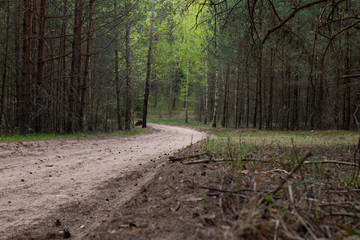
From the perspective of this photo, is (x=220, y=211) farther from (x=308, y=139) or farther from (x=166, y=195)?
(x=308, y=139)

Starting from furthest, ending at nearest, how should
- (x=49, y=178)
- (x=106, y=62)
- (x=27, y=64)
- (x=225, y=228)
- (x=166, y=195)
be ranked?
(x=106, y=62), (x=27, y=64), (x=49, y=178), (x=166, y=195), (x=225, y=228)

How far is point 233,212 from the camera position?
1715 mm

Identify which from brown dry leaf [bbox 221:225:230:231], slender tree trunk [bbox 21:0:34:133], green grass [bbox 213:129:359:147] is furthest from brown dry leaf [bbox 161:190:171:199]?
slender tree trunk [bbox 21:0:34:133]

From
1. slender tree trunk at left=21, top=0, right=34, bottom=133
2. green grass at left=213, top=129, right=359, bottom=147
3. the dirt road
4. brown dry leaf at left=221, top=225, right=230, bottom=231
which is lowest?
the dirt road

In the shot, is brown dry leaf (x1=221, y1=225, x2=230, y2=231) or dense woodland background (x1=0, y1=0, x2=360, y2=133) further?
dense woodland background (x1=0, y1=0, x2=360, y2=133)

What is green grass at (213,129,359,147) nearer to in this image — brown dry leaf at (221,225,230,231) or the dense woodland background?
the dense woodland background

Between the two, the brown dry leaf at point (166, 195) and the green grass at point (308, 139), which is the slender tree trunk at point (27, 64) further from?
the brown dry leaf at point (166, 195)

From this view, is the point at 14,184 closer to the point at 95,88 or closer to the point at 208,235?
the point at 208,235

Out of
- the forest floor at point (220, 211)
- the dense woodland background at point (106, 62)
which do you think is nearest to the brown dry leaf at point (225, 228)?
the forest floor at point (220, 211)

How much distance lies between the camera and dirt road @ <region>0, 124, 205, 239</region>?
3.06 metres

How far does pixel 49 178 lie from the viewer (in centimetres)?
436

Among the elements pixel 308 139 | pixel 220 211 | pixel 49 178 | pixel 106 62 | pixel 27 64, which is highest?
pixel 106 62

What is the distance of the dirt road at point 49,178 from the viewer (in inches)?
121

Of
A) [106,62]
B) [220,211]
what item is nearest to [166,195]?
[220,211]
